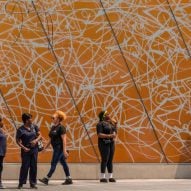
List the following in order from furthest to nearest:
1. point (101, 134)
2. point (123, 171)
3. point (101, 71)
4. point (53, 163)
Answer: point (101, 71) < point (123, 171) < point (101, 134) < point (53, 163)

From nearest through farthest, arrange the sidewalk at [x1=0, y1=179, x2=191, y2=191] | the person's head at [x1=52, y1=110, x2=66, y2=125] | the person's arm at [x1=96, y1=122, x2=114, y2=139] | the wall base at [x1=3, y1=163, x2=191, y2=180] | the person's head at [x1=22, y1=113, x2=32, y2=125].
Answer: the sidewalk at [x1=0, y1=179, x2=191, y2=191], the person's head at [x1=22, y1=113, x2=32, y2=125], the person's head at [x1=52, y1=110, x2=66, y2=125], the person's arm at [x1=96, y1=122, x2=114, y2=139], the wall base at [x1=3, y1=163, x2=191, y2=180]

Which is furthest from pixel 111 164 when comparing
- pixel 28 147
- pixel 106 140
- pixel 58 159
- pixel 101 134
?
pixel 28 147

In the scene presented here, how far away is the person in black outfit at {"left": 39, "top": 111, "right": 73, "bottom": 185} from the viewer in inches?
Answer: 529

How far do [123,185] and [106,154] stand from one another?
98 centimetres

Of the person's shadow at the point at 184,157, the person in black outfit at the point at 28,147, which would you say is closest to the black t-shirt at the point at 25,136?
the person in black outfit at the point at 28,147

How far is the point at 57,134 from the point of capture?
1355 cm

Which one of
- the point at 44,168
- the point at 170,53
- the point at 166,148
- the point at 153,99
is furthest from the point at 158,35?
the point at 44,168

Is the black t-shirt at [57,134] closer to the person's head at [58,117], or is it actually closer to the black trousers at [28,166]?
the person's head at [58,117]

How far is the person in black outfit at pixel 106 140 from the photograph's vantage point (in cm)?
1391

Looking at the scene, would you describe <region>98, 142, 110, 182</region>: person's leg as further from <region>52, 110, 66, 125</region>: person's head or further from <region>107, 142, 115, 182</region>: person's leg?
<region>52, 110, 66, 125</region>: person's head

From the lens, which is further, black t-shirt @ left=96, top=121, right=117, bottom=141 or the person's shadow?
the person's shadow

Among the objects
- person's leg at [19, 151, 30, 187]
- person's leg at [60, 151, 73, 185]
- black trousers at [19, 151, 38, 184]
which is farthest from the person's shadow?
person's leg at [19, 151, 30, 187]

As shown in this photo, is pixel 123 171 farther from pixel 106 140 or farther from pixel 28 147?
pixel 28 147

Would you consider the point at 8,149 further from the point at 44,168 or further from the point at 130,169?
the point at 130,169
